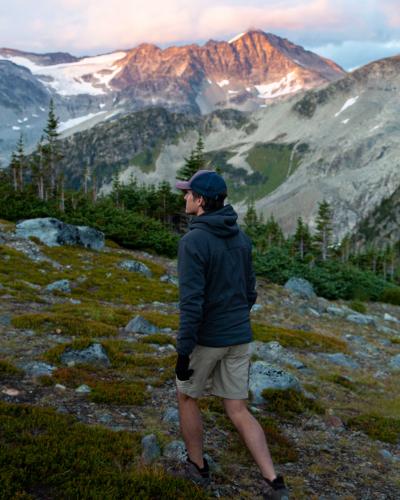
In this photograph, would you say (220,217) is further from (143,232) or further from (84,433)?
(143,232)

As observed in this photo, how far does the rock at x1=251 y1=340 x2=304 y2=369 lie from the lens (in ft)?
48.5

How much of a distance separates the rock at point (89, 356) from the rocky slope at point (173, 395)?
3 centimetres

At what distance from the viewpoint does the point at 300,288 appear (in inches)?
1474

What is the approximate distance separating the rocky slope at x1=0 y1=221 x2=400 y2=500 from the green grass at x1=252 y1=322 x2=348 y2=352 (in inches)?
2.9

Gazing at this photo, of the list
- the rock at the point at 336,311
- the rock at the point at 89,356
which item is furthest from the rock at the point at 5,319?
the rock at the point at 336,311

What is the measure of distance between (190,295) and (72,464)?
2.55 m

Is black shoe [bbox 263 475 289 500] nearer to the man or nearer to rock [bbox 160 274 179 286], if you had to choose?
the man

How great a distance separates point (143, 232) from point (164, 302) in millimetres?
22568

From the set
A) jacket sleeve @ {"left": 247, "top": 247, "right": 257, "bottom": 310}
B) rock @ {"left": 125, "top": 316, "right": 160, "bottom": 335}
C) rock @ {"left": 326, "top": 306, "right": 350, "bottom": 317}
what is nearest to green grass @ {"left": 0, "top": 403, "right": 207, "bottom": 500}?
jacket sleeve @ {"left": 247, "top": 247, "right": 257, "bottom": 310}

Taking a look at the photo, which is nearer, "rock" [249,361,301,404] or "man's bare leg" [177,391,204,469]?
"man's bare leg" [177,391,204,469]

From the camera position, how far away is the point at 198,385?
6188 millimetres

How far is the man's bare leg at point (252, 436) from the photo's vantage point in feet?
19.9

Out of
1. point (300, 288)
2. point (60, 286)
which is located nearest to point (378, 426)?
point (60, 286)

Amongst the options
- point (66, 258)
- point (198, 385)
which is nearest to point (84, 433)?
point (198, 385)
